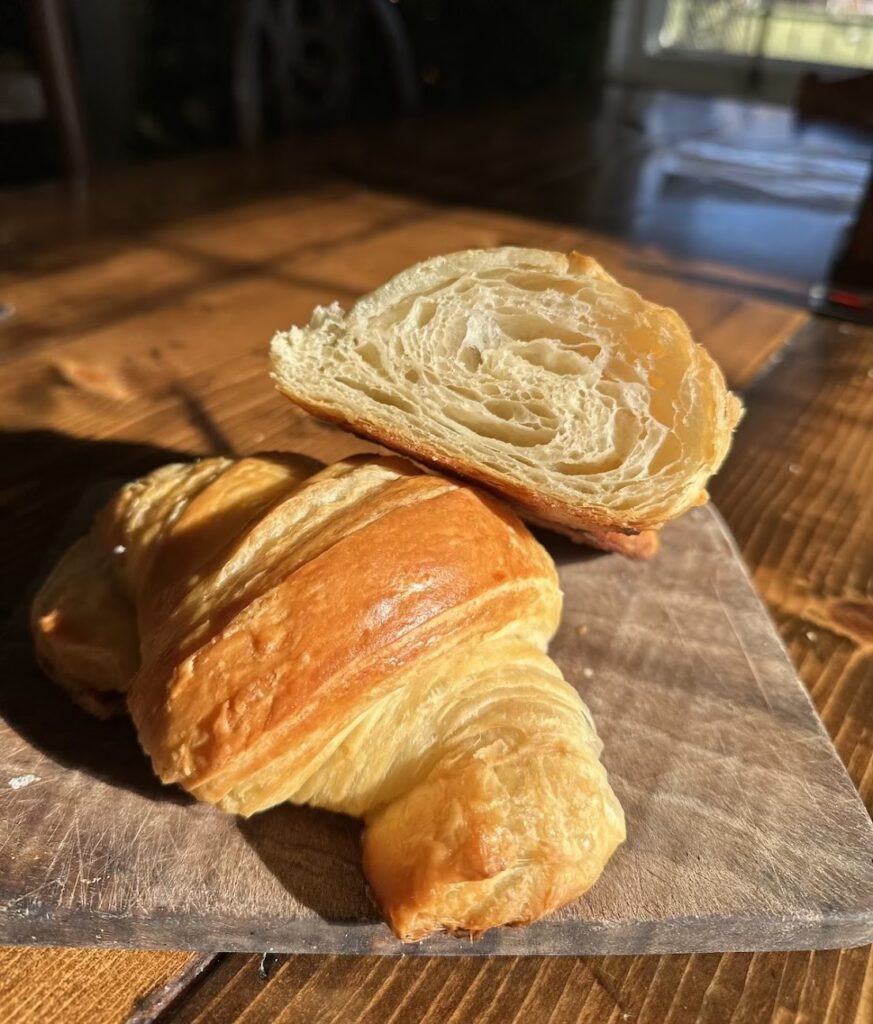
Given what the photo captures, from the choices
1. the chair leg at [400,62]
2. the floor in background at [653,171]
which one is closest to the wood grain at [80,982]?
the floor in background at [653,171]

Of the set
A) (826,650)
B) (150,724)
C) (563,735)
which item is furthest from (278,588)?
(826,650)

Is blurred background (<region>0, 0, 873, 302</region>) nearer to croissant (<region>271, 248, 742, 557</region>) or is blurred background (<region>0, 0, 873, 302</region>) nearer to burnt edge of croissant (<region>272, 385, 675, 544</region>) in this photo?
croissant (<region>271, 248, 742, 557</region>)

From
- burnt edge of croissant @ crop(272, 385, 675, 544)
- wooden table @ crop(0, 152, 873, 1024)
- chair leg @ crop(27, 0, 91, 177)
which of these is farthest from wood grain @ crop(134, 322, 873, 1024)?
chair leg @ crop(27, 0, 91, 177)

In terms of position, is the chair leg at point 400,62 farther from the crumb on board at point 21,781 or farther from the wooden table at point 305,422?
the crumb on board at point 21,781

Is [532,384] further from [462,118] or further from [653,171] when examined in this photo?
[462,118]

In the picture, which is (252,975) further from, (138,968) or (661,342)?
(661,342)

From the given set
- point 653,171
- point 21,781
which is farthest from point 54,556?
point 653,171
